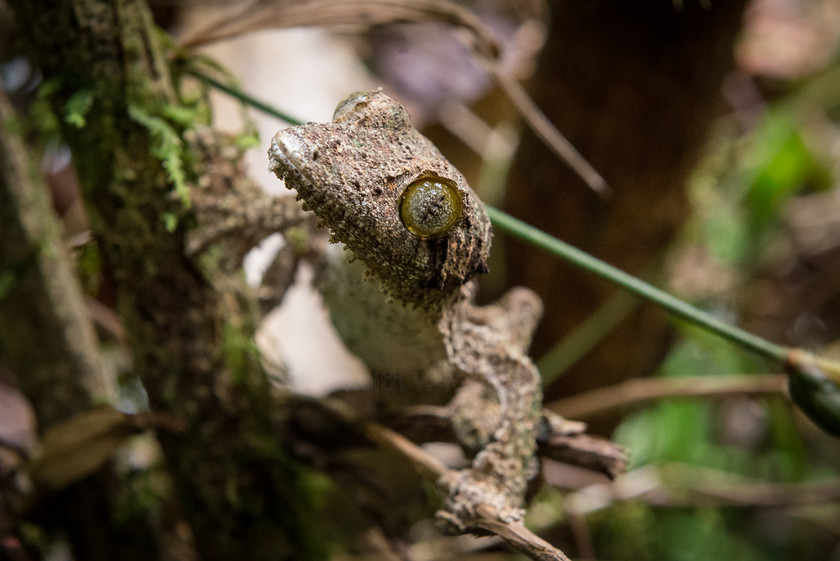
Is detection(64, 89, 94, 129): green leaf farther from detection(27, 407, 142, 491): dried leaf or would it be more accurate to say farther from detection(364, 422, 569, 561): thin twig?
detection(364, 422, 569, 561): thin twig

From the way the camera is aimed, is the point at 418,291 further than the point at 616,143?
No

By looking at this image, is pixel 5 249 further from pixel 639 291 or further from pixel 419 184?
pixel 639 291

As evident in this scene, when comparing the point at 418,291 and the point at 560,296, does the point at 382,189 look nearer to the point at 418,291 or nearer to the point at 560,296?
the point at 418,291

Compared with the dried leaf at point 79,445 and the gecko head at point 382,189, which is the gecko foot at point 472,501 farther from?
the dried leaf at point 79,445

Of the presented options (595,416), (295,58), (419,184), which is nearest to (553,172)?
(595,416)

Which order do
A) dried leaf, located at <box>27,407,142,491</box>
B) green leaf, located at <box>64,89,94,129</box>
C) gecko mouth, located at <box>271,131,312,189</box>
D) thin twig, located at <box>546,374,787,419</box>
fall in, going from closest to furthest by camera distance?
gecko mouth, located at <box>271,131,312,189</box>
green leaf, located at <box>64,89,94,129</box>
dried leaf, located at <box>27,407,142,491</box>
thin twig, located at <box>546,374,787,419</box>

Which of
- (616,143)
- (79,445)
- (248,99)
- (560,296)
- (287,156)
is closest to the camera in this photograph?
(287,156)

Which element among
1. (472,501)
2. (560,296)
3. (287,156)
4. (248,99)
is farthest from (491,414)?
(560,296)

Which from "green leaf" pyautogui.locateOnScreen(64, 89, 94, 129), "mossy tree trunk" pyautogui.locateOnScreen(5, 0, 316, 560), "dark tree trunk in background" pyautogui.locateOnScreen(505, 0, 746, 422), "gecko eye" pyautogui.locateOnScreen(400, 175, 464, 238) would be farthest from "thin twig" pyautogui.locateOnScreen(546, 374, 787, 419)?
"green leaf" pyautogui.locateOnScreen(64, 89, 94, 129)
